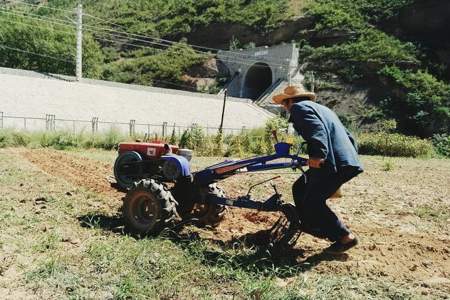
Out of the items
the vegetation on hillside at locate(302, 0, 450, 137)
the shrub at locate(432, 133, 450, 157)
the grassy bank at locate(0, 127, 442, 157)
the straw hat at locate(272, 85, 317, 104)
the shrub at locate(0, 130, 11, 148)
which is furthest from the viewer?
the vegetation on hillside at locate(302, 0, 450, 137)

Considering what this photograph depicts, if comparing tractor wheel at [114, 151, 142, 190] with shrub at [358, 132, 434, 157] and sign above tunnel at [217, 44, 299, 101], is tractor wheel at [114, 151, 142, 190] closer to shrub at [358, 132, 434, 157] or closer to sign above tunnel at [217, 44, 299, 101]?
shrub at [358, 132, 434, 157]

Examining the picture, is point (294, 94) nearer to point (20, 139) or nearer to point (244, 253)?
point (244, 253)

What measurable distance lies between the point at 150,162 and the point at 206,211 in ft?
3.15

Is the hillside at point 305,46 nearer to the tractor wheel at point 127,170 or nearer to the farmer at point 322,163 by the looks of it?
the tractor wheel at point 127,170

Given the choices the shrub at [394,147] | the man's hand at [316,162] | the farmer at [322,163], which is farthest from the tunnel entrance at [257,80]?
the man's hand at [316,162]

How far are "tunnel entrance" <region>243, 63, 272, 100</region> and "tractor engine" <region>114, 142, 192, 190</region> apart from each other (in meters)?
47.1

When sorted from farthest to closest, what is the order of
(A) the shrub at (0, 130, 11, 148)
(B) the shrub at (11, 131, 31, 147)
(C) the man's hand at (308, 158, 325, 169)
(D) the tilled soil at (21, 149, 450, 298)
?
1. (B) the shrub at (11, 131, 31, 147)
2. (A) the shrub at (0, 130, 11, 148)
3. (D) the tilled soil at (21, 149, 450, 298)
4. (C) the man's hand at (308, 158, 325, 169)

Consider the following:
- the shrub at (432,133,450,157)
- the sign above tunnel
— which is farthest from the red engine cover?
the sign above tunnel

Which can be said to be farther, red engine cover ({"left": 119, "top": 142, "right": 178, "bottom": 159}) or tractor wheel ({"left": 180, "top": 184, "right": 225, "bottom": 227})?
red engine cover ({"left": 119, "top": 142, "right": 178, "bottom": 159})

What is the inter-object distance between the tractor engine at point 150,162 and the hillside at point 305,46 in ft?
95.8

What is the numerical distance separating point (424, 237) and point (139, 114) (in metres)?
28.2

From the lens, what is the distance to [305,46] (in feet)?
160

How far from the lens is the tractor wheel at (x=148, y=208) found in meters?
5.34

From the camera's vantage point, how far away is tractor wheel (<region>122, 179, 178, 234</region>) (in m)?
5.34
